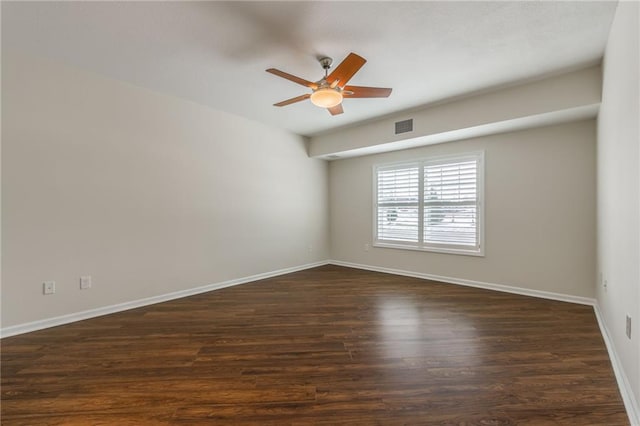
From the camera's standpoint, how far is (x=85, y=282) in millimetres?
2975

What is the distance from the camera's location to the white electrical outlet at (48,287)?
108 inches

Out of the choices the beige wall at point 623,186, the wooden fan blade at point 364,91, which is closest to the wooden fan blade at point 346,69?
the wooden fan blade at point 364,91

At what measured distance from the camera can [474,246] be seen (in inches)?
168

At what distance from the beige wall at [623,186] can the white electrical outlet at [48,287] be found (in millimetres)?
4573

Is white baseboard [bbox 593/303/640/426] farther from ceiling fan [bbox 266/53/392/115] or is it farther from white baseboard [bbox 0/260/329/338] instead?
white baseboard [bbox 0/260/329/338]

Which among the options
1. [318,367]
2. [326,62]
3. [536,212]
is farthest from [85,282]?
[536,212]

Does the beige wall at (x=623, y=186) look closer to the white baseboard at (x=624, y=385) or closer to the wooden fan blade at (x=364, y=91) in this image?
the white baseboard at (x=624, y=385)

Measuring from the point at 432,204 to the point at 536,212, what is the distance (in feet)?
4.63

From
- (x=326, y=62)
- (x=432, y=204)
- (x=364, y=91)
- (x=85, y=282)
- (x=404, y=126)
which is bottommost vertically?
(x=85, y=282)

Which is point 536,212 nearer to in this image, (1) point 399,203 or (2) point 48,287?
(1) point 399,203

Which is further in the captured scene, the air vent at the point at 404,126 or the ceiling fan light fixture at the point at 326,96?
the air vent at the point at 404,126

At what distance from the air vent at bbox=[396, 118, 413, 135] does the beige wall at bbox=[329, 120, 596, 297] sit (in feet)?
2.21

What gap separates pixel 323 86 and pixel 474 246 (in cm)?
338

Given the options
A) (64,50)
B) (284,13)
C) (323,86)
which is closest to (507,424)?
(323,86)
